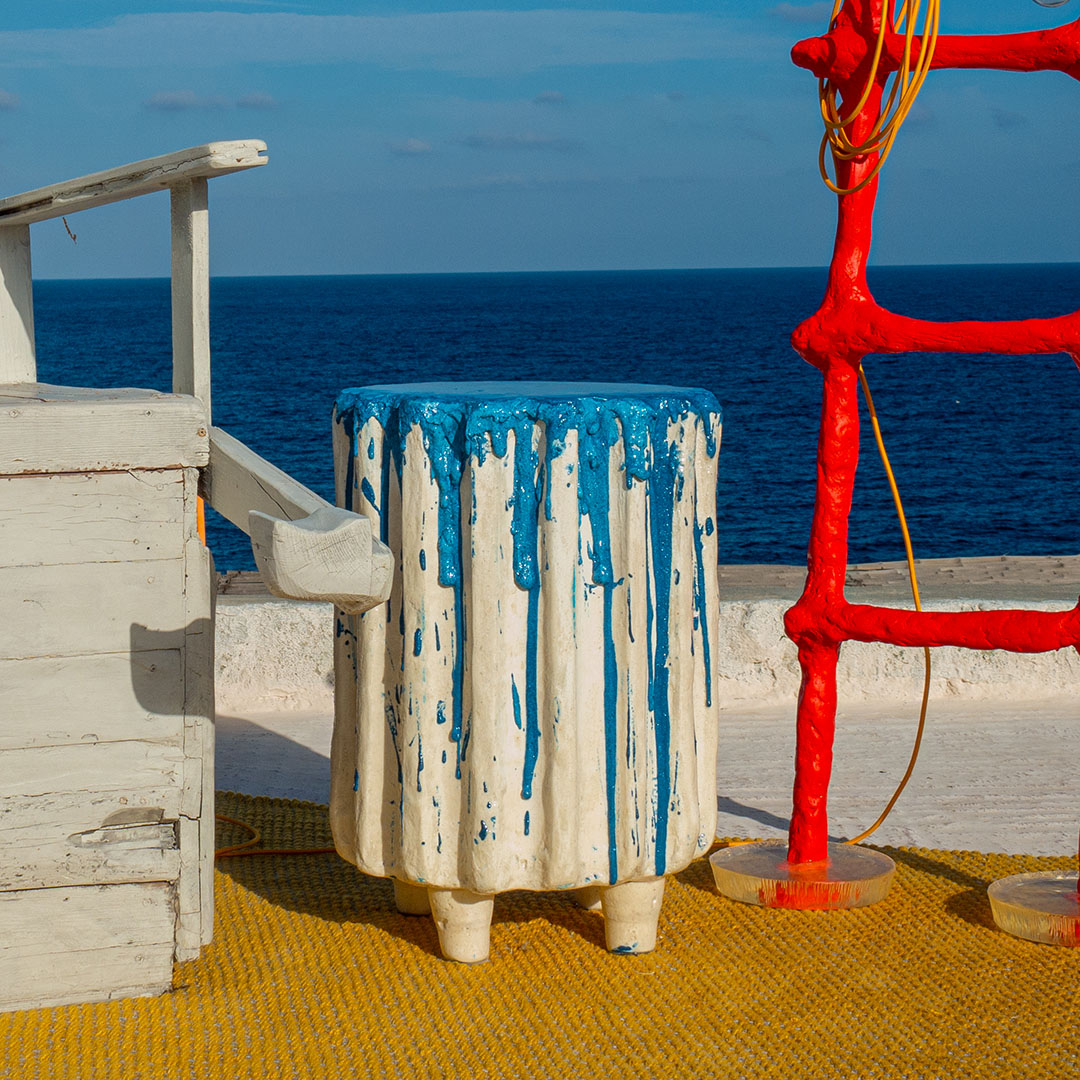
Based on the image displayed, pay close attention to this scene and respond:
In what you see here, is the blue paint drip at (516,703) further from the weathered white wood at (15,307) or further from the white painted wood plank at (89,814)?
the weathered white wood at (15,307)

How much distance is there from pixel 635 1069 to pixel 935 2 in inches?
82.3

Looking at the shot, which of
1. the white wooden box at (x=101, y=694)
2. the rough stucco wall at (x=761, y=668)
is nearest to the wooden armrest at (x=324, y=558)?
the white wooden box at (x=101, y=694)

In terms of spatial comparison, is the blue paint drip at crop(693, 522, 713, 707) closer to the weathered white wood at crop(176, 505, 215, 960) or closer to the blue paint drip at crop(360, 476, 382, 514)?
the blue paint drip at crop(360, 476, 382, 514)

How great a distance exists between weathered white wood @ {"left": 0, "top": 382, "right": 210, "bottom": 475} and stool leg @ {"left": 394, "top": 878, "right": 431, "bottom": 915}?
980 millimetres

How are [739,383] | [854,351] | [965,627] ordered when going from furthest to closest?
[739,383], [854,351], [965,627]

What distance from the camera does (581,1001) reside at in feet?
8.07

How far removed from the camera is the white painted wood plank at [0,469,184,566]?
7.66 ft

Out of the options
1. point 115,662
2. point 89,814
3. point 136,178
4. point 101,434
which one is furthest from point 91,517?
point 136,178

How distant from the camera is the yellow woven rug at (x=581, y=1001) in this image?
2242 millimetres

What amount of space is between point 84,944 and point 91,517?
2.44 ft

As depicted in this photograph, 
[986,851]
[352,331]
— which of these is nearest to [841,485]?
[986,851]

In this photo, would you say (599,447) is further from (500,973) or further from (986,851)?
(986,851)

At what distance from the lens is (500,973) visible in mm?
2578

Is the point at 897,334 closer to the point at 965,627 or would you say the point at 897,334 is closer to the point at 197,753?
the point at 965,627
